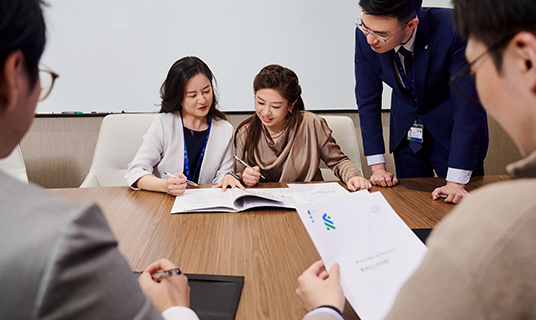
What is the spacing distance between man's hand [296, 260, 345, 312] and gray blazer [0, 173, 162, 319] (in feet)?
1.04

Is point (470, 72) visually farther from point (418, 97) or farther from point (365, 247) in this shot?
point (418, 97)

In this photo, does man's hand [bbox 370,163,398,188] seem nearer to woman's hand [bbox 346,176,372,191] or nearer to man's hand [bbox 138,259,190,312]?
woman's hand [bbox 346,176,372,191]

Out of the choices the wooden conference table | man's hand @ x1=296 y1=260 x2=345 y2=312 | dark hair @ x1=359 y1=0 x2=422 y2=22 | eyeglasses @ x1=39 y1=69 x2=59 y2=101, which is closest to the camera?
eyeglasses @ x1=39 y1=69 x2=59 y2=101

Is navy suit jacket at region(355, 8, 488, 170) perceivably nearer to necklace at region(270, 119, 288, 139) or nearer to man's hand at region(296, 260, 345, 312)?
necklace at region(270, 119, 288, 139)

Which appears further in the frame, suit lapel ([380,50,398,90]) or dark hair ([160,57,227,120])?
dark hair ([160,57,227,120])

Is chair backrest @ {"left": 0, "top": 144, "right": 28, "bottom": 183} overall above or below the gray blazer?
below

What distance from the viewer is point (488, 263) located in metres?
0.29

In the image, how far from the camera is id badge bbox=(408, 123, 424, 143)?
155cm

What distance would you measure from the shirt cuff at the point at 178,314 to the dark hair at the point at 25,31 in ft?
1.25

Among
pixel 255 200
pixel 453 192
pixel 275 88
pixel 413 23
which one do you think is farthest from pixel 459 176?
pixel 275 88

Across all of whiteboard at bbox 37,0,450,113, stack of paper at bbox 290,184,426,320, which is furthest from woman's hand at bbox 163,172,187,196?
whiteboard at bbox 37,0,450,113

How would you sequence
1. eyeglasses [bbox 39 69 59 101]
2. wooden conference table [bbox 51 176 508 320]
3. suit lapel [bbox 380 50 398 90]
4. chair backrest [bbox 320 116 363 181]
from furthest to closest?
chair backrest [bbox 320 116 363 181], suit lapel [bbox 380 50 398 90], wooden conference table [bbox 51 176 508 320], eyeglasses [bbox 39 69 59 101]

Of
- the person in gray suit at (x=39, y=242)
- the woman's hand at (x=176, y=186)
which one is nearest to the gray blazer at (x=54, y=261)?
the person in gray suit at (x=39, y=242)

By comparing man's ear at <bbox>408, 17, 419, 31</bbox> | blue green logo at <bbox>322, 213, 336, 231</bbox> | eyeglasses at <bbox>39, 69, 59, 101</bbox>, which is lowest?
blue green logo at <bbox>322, 213, 336, 231</bbox>
